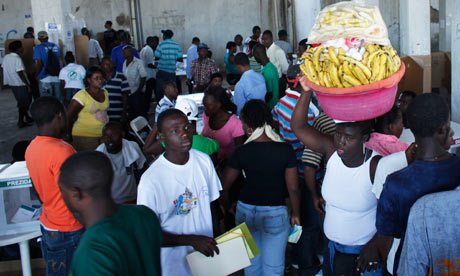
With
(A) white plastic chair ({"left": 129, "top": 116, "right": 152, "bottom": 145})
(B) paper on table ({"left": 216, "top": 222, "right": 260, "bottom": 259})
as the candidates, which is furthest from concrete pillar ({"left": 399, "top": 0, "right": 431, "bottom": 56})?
(B) paper on table ({"left": 216, "top": 222, "right": 260, "bottom": 259})

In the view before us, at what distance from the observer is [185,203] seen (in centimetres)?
261

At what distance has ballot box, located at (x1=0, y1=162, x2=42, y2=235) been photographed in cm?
370

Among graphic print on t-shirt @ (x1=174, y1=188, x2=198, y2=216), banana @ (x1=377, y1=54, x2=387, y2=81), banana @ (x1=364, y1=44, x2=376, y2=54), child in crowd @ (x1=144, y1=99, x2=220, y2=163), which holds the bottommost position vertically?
graphic print on t-shirt @ (x1=174, y1=188, x2=198, y2=216)

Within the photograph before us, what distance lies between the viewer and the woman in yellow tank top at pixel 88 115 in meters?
4.91

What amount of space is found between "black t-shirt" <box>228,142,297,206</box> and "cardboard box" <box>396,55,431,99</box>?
344cm

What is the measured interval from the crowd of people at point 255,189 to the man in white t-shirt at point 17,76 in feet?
15.7

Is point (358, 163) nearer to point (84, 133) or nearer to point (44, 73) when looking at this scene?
point (84, 133)

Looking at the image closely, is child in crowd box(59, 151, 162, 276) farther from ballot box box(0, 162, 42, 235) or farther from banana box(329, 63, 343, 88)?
ballot box box(0, 162, 42, 235)

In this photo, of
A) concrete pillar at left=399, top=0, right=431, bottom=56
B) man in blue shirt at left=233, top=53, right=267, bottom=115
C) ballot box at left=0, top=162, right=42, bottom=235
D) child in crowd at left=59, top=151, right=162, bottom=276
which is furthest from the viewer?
concrete pillar at left=399, top=0, right=431, bottom=56

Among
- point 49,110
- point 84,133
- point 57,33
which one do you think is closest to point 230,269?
point 49,110

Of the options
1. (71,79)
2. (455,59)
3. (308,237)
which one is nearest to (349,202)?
(308,237)

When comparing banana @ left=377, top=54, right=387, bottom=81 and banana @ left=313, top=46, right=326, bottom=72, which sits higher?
banana @ left=313, top=46, right=326, bottom=72

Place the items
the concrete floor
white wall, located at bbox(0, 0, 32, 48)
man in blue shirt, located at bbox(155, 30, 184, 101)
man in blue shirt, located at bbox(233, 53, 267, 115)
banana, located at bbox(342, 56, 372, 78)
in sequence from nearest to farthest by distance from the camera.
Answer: banana, located at bbox(342, 56, 372, 78), man in blue shirt, located at bbox(233, 53, 267, 115), the concrete floor, man in blue shirt, located at bbox(155, 30, 184, 101), white wall, located at bbox(0, 0, 32, 48)

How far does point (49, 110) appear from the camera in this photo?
2928mm
